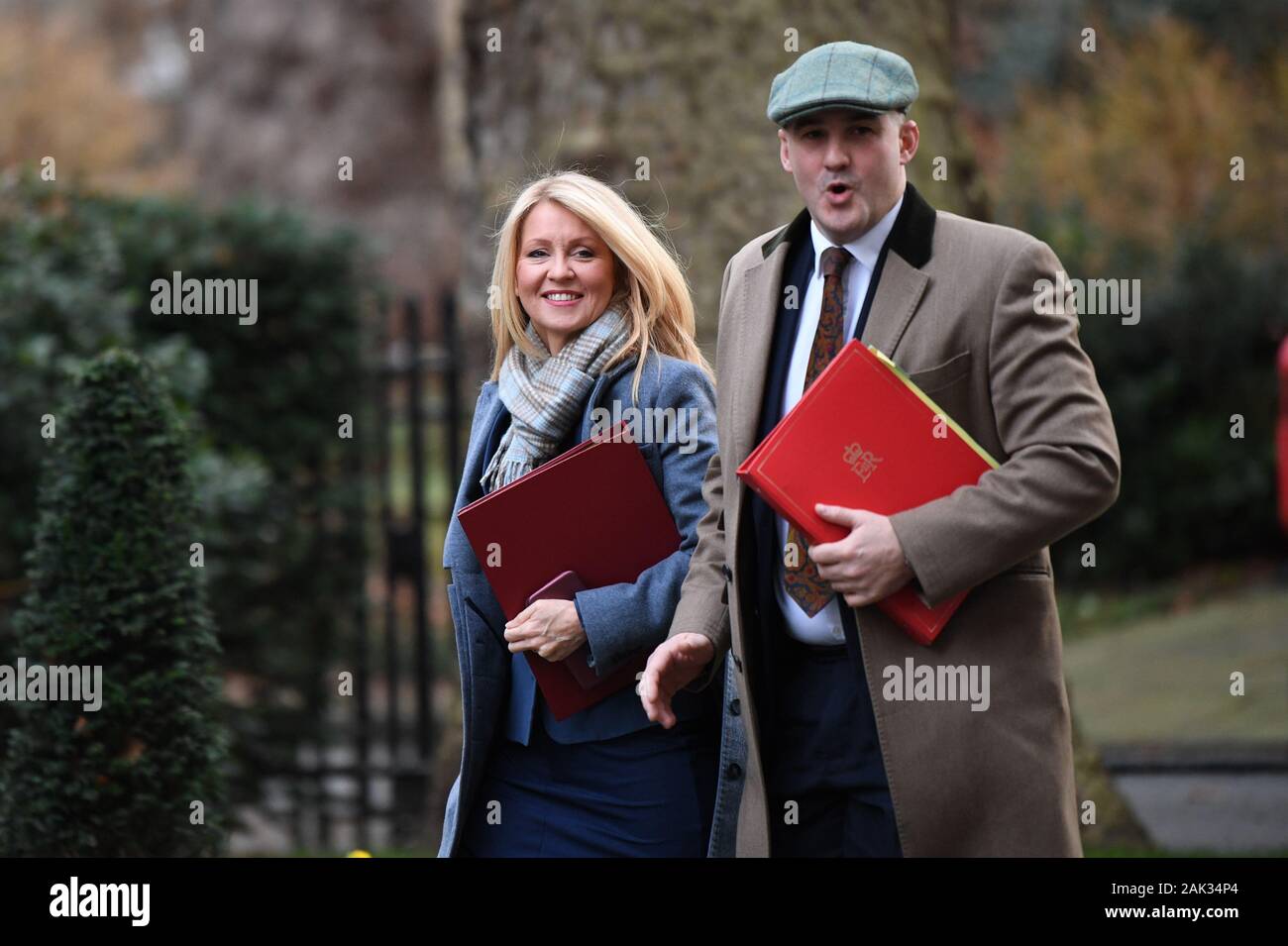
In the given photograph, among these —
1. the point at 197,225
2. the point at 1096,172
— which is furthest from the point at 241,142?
the point at 197,225

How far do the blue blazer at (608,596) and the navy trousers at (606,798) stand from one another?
4 centimetres

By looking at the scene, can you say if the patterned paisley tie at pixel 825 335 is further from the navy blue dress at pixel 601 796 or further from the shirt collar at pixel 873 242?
the navy blue dress at pixel 601 796

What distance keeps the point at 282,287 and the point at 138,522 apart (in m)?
3.58

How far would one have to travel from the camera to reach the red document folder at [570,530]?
3.27 metres

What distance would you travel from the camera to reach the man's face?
301 centimetres

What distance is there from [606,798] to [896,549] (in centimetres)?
88

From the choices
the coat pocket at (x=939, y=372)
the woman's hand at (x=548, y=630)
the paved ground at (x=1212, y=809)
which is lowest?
the paved ground at (x=1212, y=809)

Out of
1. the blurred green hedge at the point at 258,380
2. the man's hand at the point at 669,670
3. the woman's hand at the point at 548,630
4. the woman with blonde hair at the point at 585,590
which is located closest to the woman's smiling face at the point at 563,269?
the woman with blonde hair at the point at 585,590

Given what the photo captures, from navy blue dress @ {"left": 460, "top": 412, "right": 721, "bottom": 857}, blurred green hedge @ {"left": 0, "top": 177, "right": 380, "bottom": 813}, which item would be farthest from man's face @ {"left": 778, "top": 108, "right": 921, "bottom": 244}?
blurred green hedge @ {"left": 0, "top": 177, "right": 380, "bottom": 813}

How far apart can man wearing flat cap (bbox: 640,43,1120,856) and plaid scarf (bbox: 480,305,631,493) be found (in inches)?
12.4

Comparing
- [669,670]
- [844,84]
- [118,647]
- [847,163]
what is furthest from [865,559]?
[118,647]
